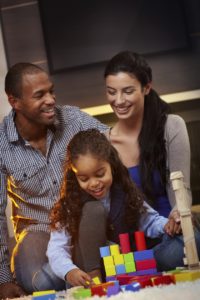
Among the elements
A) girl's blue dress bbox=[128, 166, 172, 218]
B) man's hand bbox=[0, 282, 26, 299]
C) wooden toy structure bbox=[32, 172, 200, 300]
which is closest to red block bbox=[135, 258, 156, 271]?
wooden toy structure bbox=[32, 172, 200, 300]

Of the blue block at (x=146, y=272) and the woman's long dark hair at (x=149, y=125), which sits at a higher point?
the woman's long dark hair at (x=149, y=125)

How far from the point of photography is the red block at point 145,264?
3.38 ft

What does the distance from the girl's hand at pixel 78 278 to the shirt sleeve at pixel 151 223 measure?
6.1 inches

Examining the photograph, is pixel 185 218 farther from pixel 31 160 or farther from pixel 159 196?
pixel 31 160

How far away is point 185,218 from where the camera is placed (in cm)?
101

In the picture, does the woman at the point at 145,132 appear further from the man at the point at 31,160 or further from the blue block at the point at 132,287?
the blue block at the point at 132,287

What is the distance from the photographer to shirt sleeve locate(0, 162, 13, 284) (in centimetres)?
114

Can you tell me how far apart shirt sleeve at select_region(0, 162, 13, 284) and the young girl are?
0.33ft

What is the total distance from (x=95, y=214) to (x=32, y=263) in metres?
0.16

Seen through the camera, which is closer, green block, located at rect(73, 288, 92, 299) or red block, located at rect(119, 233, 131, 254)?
green block, located at rect(73, 288, 92, 299)

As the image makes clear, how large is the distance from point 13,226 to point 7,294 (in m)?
0.13

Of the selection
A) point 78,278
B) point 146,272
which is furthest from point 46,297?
point 146,272

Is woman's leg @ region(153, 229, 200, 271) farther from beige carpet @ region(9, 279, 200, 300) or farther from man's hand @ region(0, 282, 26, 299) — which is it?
man's hand @ region(0, 282, 26, 299)

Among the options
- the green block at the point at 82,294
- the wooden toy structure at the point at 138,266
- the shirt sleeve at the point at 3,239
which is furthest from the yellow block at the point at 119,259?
the shirt sleeve at the point at 3,239
